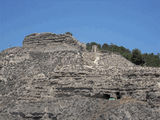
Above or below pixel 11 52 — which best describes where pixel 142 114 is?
below

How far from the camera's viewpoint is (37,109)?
29.4m

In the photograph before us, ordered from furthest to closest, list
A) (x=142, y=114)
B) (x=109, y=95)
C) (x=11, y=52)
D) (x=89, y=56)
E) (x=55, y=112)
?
(x=11, y=52)
(x=89, y=56)
(x=109, y=95)
(x=55, y=112)
(x=142, y=114)

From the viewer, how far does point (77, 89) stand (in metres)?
30.6

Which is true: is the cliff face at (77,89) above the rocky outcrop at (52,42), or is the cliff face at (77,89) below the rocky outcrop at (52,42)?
below

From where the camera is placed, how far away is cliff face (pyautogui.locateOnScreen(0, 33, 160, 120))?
89.4 ft

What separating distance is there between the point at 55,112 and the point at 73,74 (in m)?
4.99

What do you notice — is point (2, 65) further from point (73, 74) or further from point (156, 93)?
point (156, 93)

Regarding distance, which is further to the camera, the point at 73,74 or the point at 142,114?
the point at 73,74

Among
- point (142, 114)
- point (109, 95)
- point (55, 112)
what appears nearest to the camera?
point (142, 114)

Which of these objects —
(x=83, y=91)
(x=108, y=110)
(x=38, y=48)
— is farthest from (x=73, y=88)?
(x=38, y=48)

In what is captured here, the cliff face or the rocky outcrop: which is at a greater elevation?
the rocky outcrop

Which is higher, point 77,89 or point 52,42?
point 52,42

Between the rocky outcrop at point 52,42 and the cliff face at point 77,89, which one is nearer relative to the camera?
the cliff face at point 77,89

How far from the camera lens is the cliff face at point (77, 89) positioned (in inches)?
1073
